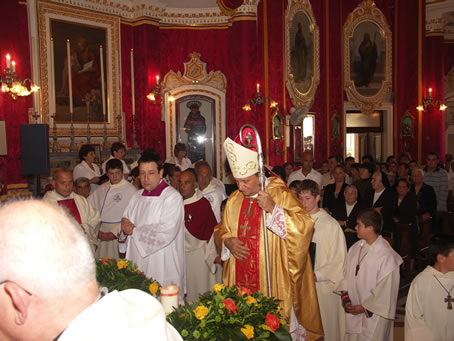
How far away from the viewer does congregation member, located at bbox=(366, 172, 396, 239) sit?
674 centimetres

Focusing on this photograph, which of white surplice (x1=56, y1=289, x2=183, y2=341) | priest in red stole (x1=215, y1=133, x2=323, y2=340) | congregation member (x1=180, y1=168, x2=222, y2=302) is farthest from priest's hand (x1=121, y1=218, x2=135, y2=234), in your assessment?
white surplice (x1=56, y1=289, x2=183, y2=341)

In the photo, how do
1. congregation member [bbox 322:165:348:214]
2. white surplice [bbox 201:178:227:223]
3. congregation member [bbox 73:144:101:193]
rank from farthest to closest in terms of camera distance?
congregation member [bbox 73:144:101:193]
congregation member [bbox 322:165:348:214]
white surplice [bbox 201:178:227:223]

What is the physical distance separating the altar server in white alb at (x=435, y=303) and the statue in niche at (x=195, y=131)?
36.6 feet

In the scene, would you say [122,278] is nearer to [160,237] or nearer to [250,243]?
[250,243]

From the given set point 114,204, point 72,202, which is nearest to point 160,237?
point 72,202

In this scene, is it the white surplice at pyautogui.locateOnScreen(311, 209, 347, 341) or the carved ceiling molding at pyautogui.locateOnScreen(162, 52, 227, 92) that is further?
the carved ceiling molding at pyautogui.locateOnScreen(162, 52, 227, 92)

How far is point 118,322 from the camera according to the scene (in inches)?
48.2

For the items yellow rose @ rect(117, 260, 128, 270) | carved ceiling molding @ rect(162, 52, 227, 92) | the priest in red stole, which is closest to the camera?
yellow rose @ rect(117, 260, 128, 270)

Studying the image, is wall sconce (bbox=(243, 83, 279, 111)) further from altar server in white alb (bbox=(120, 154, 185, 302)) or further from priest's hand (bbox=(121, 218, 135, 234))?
priest's hand (bbox=(121, 218, 135, 234))

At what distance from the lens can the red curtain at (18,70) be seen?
29.8ft

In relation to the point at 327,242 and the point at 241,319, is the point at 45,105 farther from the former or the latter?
the point at 241,319

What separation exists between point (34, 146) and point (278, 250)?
358 cm

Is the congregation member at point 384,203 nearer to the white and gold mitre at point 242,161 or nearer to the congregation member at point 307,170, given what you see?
the congregation member at point 307,170

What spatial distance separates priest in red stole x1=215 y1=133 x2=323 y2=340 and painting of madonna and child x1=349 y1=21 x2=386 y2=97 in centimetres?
1519
